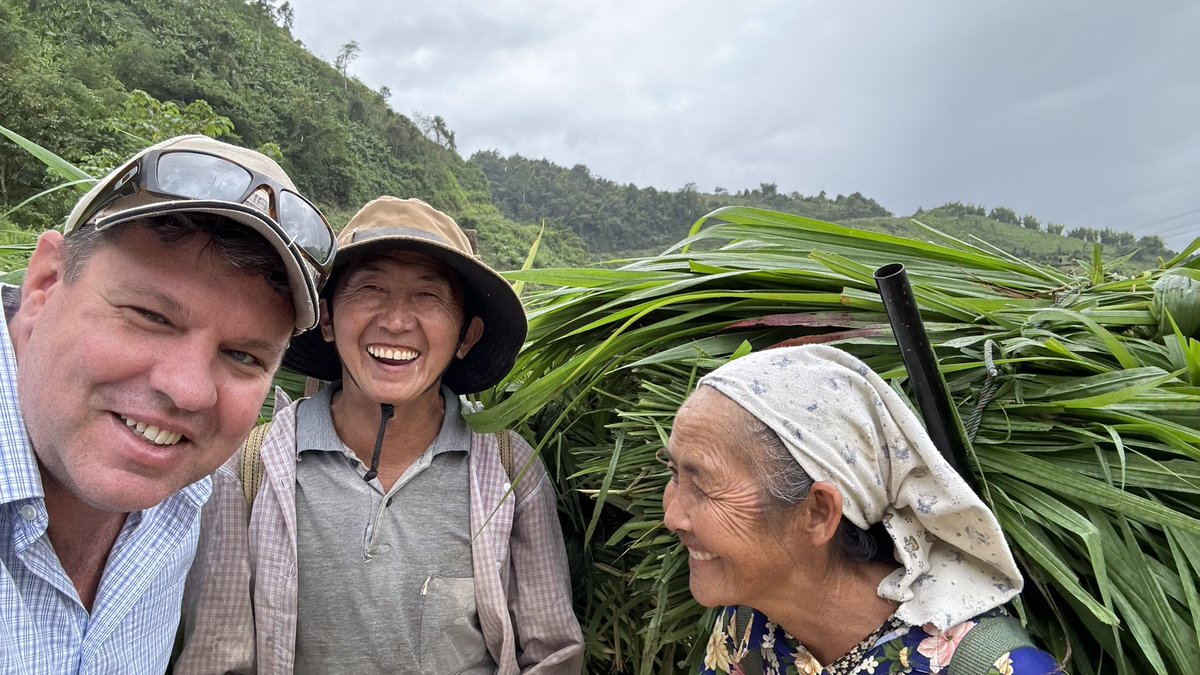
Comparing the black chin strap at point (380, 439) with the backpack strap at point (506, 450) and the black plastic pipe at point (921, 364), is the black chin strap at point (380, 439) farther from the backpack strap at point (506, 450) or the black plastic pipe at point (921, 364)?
the black plastic pipe at point (921, 364)

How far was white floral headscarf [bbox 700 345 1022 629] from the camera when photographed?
1.09 metres

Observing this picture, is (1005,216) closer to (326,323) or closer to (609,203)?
(609,203)

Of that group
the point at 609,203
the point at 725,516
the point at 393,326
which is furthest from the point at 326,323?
the point at 609,203

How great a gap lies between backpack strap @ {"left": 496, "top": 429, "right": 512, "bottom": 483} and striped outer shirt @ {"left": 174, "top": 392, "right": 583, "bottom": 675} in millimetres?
20

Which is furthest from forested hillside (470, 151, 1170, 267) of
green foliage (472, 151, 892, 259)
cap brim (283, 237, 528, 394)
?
cap brim (283, 237, 528, 394)

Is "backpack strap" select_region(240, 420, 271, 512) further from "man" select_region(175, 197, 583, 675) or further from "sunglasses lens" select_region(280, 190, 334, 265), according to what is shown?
"sunglasses lens" select_region(280, 190, 334, 265)

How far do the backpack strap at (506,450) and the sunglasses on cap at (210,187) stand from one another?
772 millimetres

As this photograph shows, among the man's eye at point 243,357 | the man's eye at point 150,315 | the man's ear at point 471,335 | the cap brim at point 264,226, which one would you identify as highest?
the cap brim at point 264,226

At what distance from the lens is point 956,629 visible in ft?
3.62

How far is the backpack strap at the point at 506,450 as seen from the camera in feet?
5.98

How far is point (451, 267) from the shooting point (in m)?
1.80

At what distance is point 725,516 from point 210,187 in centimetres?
103

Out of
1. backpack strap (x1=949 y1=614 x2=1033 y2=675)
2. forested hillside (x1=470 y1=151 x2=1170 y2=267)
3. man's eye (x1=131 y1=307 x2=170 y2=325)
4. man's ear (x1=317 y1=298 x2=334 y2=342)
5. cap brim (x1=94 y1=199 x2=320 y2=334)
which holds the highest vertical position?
forested hillside (x1=470 y1=151 x2=1170 y2=267)

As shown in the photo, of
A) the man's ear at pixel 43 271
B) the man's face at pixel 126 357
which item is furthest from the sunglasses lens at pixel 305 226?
the man's ear at pixel 43 271
